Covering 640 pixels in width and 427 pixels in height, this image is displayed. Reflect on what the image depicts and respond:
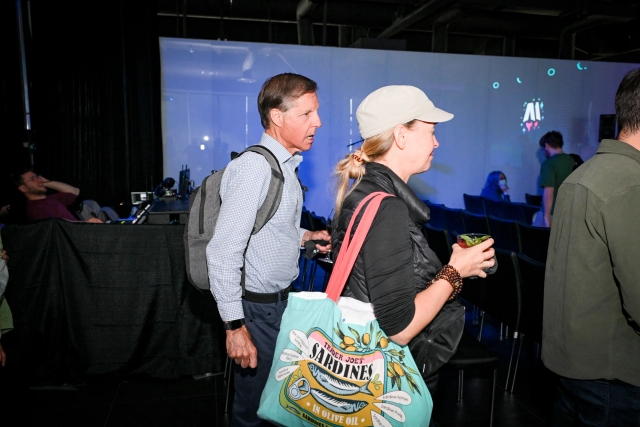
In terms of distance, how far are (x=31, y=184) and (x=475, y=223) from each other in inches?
153

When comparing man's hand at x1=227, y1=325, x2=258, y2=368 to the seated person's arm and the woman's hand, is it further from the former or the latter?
the seated person's arm

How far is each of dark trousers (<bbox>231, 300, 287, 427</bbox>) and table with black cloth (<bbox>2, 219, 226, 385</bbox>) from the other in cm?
134

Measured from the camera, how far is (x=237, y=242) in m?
1.50

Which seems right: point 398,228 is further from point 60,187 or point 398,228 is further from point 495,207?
point 495,207

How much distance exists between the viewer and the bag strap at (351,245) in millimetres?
1099

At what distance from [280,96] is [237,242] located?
1.85ft

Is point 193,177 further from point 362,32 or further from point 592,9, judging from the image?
point 592,9


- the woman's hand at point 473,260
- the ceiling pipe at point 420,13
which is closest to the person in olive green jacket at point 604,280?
the woman's hand at point 473,260

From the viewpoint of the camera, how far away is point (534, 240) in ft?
11.8

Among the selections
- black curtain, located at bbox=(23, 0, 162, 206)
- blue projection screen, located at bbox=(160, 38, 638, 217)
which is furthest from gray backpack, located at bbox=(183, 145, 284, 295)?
blue projection screen, located at bbox=(160, 38, 638, 217)

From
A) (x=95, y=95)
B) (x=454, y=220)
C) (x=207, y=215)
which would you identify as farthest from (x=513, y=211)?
(x=95, y=95)

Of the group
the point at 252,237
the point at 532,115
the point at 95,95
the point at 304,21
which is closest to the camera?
the point at 252,237

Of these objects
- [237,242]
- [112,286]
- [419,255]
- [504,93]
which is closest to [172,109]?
[112,286]

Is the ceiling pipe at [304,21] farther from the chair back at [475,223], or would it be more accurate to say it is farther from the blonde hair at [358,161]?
the blonde hair at [358,161]
